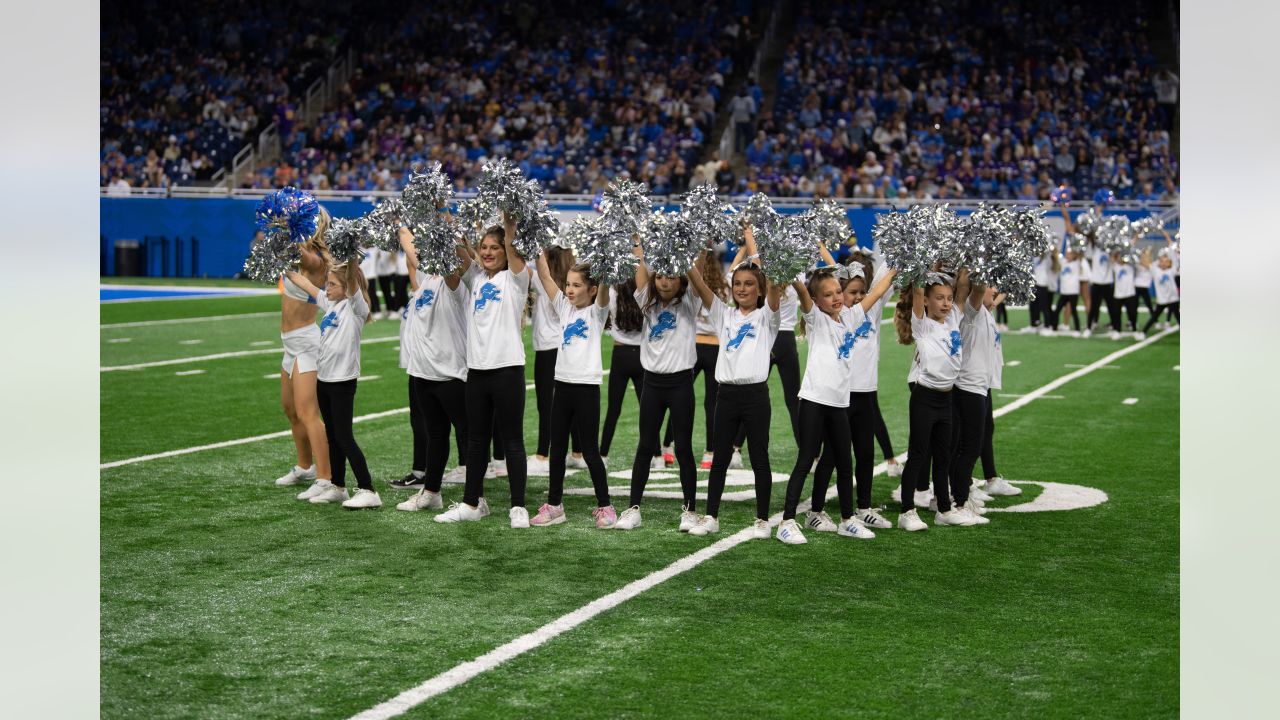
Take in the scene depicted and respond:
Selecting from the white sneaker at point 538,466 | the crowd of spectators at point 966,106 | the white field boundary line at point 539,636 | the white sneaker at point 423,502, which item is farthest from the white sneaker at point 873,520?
the crowd of spectators at point 966,106

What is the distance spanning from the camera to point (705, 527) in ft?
20.9

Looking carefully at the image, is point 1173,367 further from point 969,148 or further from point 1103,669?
point 969,148

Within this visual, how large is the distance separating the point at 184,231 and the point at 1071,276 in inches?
714

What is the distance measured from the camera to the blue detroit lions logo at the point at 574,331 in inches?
254

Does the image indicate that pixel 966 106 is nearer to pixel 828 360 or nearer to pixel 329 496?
pixel 828 360

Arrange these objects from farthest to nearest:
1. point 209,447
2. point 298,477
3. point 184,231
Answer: point 184,231 → point 209,447 → point 298,477

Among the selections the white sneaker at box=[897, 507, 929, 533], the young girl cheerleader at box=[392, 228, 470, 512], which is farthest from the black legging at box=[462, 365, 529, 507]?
the white sneaker at box=[897, 507, 929, 533]

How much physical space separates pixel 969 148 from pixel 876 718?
82.0 ft

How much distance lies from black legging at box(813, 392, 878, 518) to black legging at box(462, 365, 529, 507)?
1.40 meters

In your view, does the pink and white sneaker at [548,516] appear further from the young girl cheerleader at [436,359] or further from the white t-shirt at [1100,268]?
A: the white t-shirt at [1100,268]

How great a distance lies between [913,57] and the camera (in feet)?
103

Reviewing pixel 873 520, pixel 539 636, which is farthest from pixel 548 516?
pixel 539 636

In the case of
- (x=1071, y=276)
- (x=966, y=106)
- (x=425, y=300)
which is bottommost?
(x=425, y=300)
